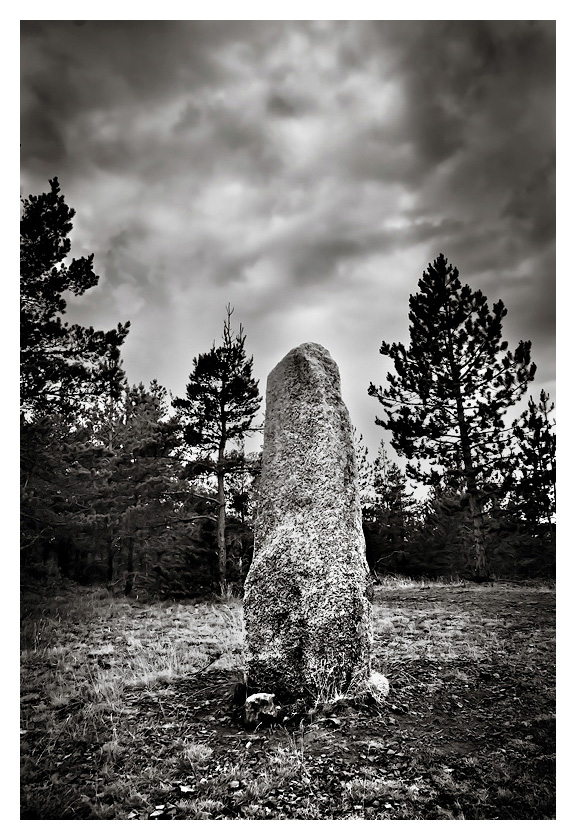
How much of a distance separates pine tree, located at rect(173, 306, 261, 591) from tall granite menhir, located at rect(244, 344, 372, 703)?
8625 mm

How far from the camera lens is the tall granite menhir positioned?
3.58 m

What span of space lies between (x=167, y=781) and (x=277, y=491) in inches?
83.5

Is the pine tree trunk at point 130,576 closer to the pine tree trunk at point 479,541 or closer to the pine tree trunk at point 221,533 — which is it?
the pine tree trunk at point 221,533

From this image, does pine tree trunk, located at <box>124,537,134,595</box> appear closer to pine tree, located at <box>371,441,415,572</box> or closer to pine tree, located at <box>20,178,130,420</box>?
pine tree, located at <box>20,178,130,420</box>

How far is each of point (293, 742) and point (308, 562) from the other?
1.21 m

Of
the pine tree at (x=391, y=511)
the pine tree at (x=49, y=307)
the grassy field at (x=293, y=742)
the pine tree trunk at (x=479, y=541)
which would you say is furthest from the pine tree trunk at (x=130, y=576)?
the pine tree trunk at (x=479, y=541)

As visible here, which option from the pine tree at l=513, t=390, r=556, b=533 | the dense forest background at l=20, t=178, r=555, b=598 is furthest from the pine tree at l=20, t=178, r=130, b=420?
the pine tree at l=513, t=390, r=556, b=533

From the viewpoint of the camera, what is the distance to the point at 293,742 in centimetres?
298

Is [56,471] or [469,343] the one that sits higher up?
[469,343]

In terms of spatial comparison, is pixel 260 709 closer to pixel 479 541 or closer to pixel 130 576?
pixel 130 576
